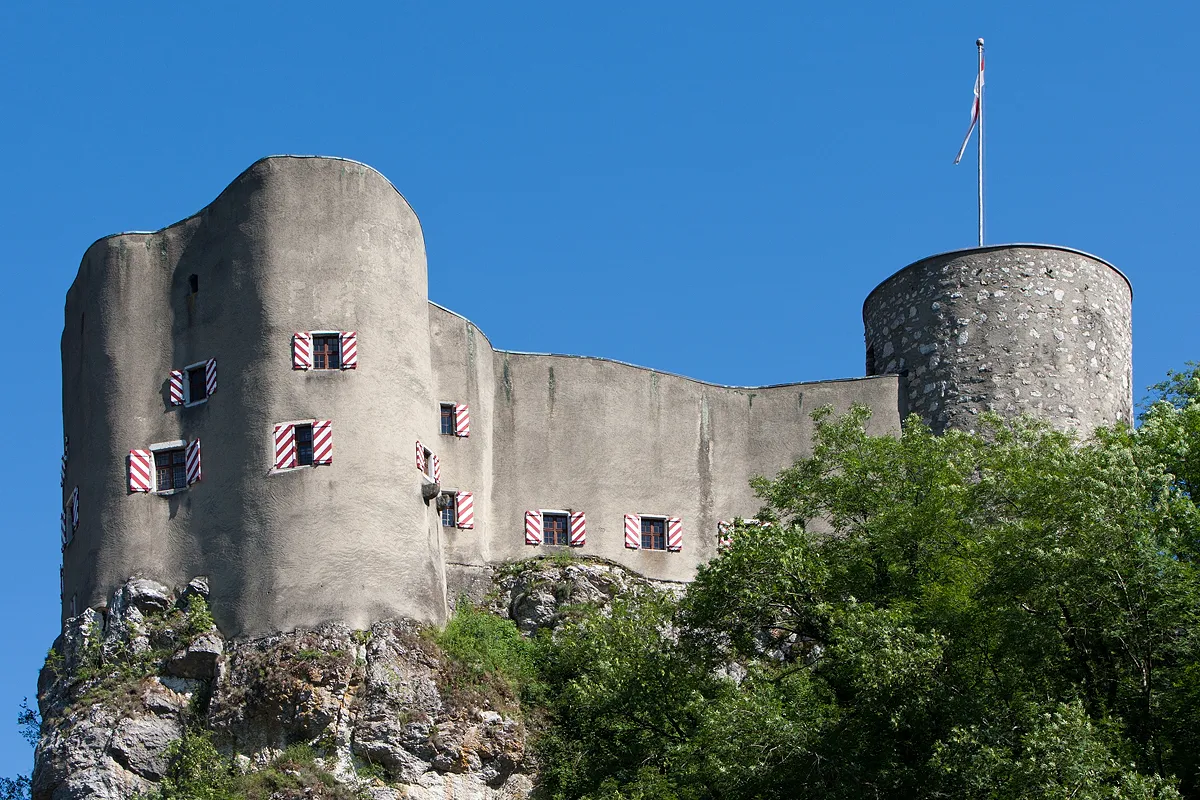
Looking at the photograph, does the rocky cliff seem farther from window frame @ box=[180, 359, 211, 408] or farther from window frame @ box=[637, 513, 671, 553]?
window frame @ box=[637, 513, 671, 553]

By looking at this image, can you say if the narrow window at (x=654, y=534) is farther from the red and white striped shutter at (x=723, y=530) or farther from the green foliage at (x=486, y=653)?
the green foliage at (x=486, y=653)

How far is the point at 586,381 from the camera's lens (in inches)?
1722

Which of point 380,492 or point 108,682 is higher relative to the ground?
point 380,492

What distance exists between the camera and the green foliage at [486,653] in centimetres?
3722

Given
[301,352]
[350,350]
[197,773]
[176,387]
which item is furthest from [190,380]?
[197,773]

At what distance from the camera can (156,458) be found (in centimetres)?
3881

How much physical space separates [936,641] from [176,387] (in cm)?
1695

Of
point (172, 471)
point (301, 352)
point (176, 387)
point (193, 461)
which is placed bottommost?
point (172, 471)

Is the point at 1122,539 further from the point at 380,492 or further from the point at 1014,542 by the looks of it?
the point at 380,492

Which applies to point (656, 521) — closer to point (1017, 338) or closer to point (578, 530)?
point (578, 530)

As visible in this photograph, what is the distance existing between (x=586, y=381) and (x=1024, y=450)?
1276 centimetres

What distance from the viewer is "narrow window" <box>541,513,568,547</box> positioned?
42438 millimetres

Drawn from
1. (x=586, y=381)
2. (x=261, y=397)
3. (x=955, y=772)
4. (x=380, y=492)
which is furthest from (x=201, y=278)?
(x=955, y=772)

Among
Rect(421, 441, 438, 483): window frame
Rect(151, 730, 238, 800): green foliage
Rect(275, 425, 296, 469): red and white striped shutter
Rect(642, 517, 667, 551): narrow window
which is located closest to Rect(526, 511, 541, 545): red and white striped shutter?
Rect(642, 517, 667, 551): narrow window
